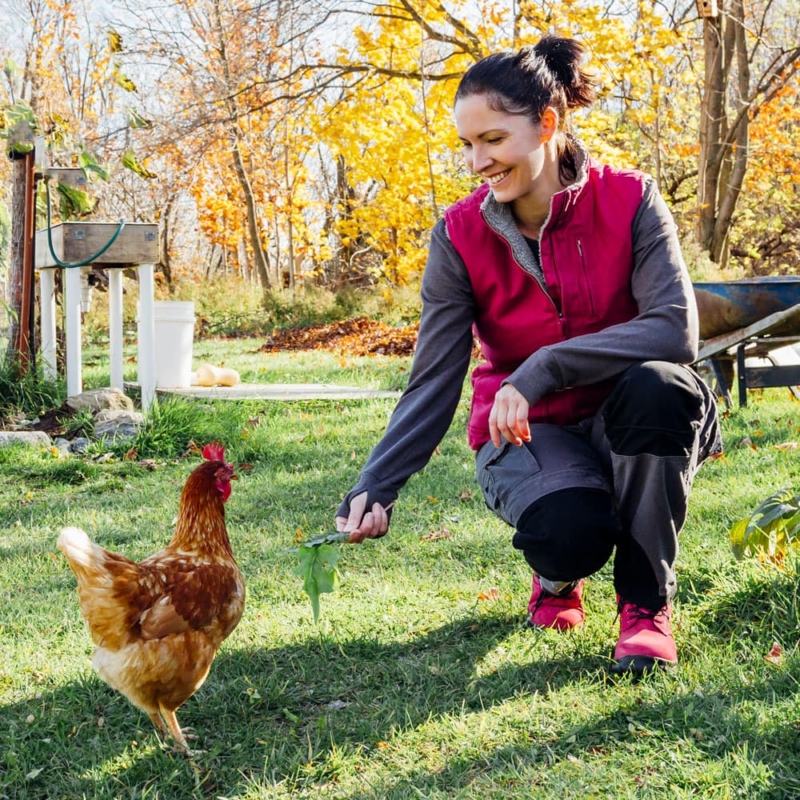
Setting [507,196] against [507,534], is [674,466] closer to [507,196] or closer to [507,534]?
[507,196]

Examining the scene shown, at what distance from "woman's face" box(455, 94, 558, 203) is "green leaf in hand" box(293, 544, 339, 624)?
3.65ft

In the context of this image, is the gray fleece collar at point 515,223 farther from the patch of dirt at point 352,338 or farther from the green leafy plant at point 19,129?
the patch of dirt at point 352,338

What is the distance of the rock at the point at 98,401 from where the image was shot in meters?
6.56

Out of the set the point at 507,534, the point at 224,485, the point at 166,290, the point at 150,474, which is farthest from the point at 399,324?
the point at 224,485

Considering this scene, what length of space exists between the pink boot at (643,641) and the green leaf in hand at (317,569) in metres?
0.82

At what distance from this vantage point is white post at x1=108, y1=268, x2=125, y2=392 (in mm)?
7277

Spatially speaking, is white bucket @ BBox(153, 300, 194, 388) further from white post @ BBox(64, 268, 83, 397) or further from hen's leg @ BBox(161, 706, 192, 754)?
hen's leg @ BBox(161, 706, 192, 754)

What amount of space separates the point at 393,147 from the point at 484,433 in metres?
11.5

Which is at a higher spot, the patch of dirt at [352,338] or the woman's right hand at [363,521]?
the patch of dirt at [352,338]

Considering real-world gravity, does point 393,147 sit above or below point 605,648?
above

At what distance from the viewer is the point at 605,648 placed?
263cm

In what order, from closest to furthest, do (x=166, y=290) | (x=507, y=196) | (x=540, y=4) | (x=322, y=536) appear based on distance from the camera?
(x=322, y=536) → (x=507, y=196) → (x=540, y=4) → (x=166, y=290)

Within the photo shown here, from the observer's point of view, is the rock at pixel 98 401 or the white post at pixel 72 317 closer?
the rock at pixel 98 401

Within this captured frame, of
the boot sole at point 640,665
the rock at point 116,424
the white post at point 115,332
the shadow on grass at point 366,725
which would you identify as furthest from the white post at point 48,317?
the boot sole at point 640,665
